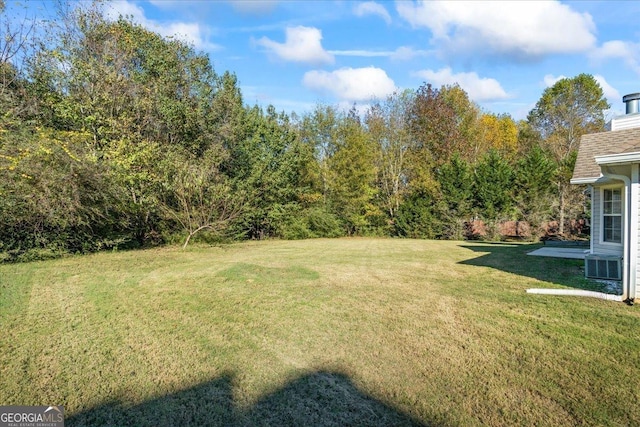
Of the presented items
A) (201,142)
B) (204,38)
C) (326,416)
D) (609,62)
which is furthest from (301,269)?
(609,62)

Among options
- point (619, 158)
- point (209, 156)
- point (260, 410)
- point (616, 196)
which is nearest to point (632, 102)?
point (616, 196)

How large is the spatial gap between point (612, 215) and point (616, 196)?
404 mm

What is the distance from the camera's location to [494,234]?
56.6 feet

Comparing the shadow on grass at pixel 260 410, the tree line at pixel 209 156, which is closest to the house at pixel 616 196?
the shadow on grass at pixel 260 410

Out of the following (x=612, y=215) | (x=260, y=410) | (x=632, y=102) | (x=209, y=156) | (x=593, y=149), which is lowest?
(x=260, y=410)

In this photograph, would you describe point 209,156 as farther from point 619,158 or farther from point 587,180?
point 619,158

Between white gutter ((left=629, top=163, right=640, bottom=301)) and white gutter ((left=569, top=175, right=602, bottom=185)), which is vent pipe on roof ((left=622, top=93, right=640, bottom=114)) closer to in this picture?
white gutter ((left=569, top=175, right=602, bottom=185))

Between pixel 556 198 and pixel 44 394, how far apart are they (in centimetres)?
1959

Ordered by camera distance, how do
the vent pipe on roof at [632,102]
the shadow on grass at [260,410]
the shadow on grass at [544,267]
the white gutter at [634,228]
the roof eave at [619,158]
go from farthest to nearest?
the vent pipe on roof at [632,102], the shadow on grass at [544,267], the white gutter at [634,228], the roof eave at [619,158], the shadow on grass at [260,410]

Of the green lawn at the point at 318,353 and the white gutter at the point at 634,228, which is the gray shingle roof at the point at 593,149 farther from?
the green lawn at the point at 318,353

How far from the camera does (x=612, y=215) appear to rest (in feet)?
23.3

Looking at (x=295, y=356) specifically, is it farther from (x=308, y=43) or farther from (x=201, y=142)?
(x=308, y=43)

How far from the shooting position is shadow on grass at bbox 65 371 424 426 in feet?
7.75

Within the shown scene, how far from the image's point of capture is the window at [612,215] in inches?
274
